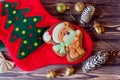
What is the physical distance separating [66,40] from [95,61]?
91 millimetres

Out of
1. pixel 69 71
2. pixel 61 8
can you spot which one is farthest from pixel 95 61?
pixel 61 8

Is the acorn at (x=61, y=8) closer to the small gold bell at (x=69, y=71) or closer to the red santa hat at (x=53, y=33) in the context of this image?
the red santa hat at (x=53, y=33)

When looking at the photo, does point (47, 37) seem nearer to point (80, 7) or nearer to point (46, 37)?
point (46, 37)

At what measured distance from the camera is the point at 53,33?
0.74 metres

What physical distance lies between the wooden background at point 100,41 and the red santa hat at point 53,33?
0.05 meters

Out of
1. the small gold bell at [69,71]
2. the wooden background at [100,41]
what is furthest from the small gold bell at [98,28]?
the small gold bell at [69,71]

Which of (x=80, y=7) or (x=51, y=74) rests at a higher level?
(x=80, y=7)

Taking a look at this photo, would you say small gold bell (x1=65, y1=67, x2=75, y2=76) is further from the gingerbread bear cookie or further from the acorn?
the acorn

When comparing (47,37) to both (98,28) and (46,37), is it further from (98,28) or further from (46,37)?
(98,28)

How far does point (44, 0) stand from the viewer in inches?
32.5

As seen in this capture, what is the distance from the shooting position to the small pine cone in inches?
27.8

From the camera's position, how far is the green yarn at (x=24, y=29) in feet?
2.47

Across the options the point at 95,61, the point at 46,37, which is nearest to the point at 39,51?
the point at 46,37

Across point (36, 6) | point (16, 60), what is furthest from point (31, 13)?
point (16, 60)
